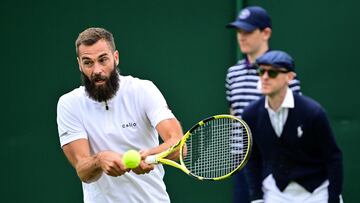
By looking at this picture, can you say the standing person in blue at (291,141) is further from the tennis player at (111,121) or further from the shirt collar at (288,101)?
the tennis player at (111,121)

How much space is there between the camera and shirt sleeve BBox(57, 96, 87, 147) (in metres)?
5.16

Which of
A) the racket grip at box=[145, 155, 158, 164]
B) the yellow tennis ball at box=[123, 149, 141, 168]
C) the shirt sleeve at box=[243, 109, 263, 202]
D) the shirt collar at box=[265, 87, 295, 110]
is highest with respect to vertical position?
the shirt collar at box=[265, 87, 295, 110]

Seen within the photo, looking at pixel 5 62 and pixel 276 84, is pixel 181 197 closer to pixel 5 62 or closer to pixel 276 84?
pixel 5 62

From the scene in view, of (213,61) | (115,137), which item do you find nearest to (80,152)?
(115,137)

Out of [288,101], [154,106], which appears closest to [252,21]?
[288,101]

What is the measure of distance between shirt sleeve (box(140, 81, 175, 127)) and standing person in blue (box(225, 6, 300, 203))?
4.01 feet

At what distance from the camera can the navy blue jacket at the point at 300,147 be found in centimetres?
547

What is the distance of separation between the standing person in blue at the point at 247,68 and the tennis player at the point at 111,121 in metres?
1.16

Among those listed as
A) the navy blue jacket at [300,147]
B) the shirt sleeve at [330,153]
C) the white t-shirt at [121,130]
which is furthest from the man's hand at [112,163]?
the shirt sleeve at [330,153]

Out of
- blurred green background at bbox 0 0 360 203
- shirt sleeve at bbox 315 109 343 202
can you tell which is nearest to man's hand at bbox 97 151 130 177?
shirt sleeve at bbox 315 109 343 202

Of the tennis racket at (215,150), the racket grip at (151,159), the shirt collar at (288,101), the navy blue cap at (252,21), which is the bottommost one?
the tennis racket at (215,150)

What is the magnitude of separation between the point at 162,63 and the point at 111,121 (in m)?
2.72

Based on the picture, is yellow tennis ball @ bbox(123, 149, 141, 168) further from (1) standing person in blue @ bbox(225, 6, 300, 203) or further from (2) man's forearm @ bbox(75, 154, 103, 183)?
(1) standing person in blue @ bbox(225, 6, 300, 203)

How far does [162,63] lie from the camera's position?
785cm
